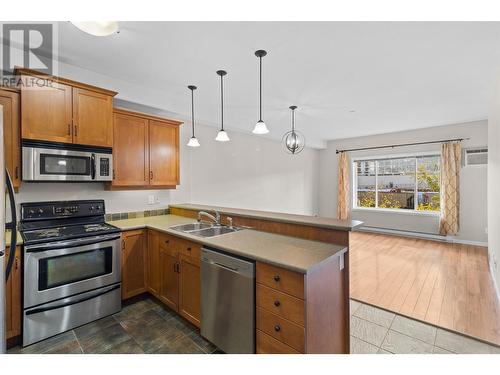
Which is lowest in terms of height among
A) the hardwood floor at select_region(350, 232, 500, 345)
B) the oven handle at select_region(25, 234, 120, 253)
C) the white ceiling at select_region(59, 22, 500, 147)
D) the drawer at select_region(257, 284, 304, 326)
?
the hardwood floor at select_region(350, 232, 500, 345)

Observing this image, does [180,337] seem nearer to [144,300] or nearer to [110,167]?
[144,300]

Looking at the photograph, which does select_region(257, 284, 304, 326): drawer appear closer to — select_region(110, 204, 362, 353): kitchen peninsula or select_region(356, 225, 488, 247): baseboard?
select_region(110, 204, 362, 353): kitchen peninsula

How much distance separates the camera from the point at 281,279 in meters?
1.52

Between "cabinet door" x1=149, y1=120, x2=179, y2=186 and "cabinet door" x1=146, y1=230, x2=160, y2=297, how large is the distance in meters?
0.80

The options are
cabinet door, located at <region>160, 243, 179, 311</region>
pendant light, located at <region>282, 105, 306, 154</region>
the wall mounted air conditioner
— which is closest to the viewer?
cabinet door, located at <region>160, 243, 179, 311</region>

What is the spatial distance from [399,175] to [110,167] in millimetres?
6368

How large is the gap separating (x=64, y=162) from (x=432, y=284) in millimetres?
4562

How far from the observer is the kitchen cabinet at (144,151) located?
9.37 ft

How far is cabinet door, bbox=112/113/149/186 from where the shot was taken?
2830 mm

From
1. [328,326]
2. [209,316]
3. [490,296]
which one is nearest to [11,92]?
[209,316]

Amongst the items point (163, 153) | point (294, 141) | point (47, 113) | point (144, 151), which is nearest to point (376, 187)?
point (294, 141)

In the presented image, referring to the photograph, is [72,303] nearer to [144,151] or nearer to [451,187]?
[144,151]

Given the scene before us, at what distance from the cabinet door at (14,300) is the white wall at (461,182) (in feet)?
22.3

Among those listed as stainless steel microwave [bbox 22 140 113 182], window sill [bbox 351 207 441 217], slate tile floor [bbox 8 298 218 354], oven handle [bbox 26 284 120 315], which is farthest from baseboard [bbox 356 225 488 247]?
stainless steel microwave [bbox 22 140 113 182]
